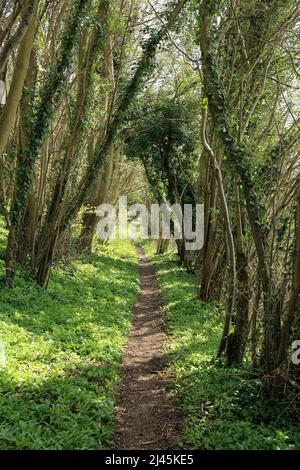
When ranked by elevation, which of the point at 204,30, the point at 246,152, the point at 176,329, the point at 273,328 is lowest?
the point at 176,329

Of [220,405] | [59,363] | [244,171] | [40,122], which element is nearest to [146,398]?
[220,405]

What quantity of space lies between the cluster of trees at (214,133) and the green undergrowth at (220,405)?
1.05 feet

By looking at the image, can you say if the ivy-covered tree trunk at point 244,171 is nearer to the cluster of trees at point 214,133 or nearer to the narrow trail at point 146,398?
the cluster of trees at point 214,133

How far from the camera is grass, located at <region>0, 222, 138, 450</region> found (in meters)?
5.00

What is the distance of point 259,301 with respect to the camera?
23.1 feet

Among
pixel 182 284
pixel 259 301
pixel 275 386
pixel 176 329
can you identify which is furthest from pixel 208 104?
pixel 182 284

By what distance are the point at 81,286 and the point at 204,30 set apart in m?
8.61

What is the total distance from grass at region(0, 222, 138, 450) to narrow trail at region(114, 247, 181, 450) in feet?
0.69

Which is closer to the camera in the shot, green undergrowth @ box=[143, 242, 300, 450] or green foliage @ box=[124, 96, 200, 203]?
green undergrowth @ box=[143, 242, 300, 450]

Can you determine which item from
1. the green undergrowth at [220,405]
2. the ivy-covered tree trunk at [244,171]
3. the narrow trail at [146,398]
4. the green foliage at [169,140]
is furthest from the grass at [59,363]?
the green foliage at [169,140]

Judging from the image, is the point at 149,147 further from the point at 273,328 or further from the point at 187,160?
the point at 273,328

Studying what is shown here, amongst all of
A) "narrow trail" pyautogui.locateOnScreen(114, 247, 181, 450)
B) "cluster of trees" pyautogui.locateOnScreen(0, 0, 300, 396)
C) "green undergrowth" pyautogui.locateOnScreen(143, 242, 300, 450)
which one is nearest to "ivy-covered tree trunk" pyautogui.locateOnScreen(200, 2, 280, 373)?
"cluster of trees" pyautogui.locateOnScreen(0, 0, 300, 396)

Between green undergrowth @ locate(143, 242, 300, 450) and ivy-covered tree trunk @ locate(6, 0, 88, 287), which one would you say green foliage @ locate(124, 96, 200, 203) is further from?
green undergrowth @ locate(143, 242, 300, 450)

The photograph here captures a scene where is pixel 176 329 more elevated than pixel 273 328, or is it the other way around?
pixel 273 328
